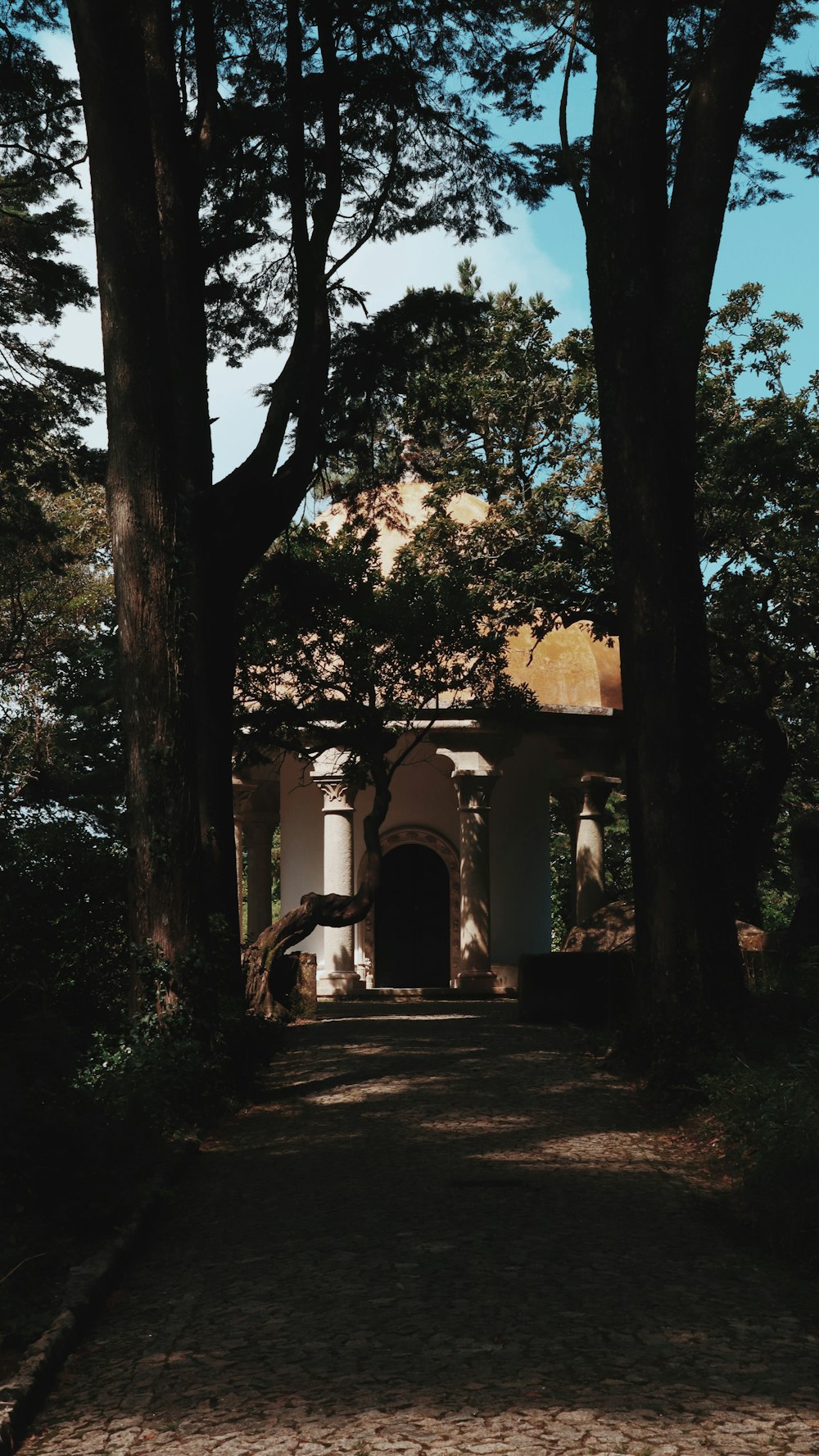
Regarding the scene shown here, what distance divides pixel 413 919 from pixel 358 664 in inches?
413

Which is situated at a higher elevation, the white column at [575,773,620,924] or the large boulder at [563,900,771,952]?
the white column at [575,773,620,924]

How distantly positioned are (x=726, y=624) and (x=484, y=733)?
14.5 ft

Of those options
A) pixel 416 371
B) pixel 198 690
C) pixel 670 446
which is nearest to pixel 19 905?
pixel 198 690

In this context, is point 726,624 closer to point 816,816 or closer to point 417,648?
point 417,648

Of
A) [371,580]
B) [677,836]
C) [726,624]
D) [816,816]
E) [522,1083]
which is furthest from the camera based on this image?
[726,624]

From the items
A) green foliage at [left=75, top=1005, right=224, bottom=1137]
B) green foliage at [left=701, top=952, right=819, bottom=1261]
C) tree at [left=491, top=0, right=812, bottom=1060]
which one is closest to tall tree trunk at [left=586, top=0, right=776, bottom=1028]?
tree at [left=491, top=0, right=812, bottom=1060]

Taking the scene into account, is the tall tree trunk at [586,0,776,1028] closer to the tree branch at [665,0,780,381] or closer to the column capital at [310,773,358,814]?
the tree branch at [665,0,780,381]

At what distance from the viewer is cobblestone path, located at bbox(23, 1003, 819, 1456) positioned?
3766 mm

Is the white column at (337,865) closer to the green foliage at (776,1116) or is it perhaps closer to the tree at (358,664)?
the tree at (358,664)

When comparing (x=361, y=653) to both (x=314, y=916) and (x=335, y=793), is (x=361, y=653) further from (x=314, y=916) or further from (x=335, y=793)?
(x=335, y=793)

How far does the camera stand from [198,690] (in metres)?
11.9

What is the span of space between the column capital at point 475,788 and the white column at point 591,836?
195cm

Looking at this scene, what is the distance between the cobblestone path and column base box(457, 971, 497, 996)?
50.1ft

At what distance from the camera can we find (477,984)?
78.9 feet
